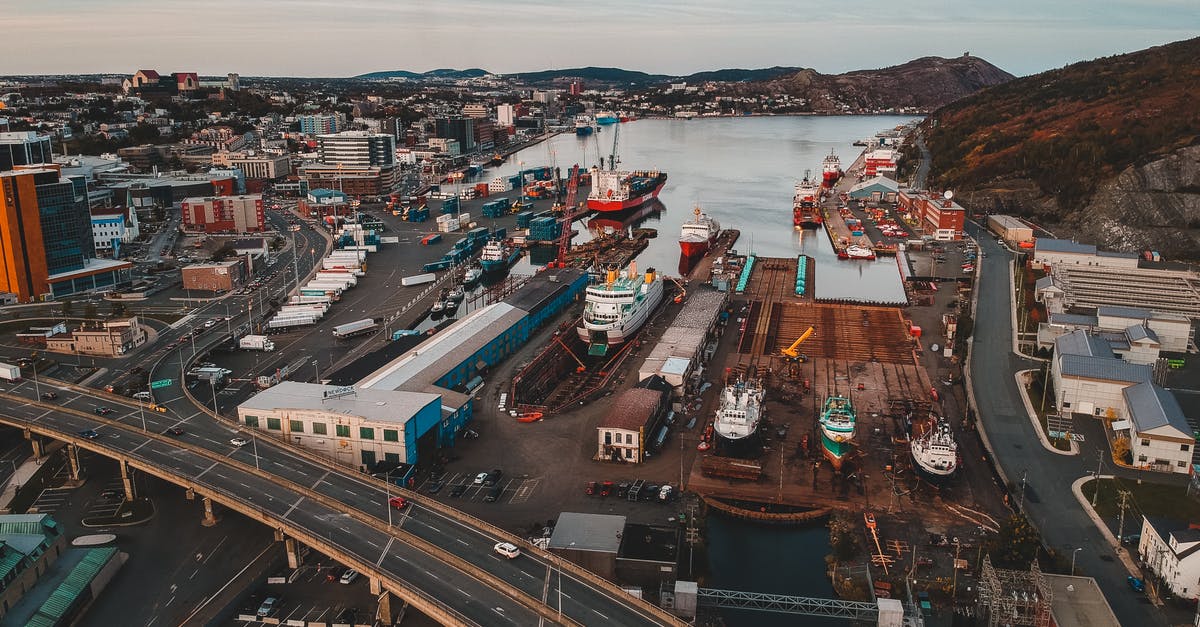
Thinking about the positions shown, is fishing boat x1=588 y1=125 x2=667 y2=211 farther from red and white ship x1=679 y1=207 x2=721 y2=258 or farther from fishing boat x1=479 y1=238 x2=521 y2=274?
fishing boat x1=479 y1=238 x2=521 y2=274

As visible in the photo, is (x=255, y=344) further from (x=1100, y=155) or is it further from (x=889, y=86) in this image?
(x=889, y=86)

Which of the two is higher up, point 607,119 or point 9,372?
point 607,119

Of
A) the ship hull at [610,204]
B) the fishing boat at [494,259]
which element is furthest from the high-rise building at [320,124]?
the fishing boat at [494,259]

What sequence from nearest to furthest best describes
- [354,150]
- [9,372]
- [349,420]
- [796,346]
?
[349,420]
[9,372]
[796,346]
[354,150]

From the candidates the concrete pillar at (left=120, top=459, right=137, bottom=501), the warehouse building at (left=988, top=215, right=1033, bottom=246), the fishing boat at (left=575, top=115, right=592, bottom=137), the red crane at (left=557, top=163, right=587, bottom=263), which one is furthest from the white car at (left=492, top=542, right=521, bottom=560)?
the fishing boat at (left=575, top=115, right=592, bottom=137)

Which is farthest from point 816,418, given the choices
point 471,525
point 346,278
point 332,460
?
point 346,278

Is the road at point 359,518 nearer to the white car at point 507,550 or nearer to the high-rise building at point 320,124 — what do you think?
the white car at point 507,550

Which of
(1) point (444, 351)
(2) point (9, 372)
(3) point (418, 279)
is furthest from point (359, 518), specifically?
(3) point (418, 279)
